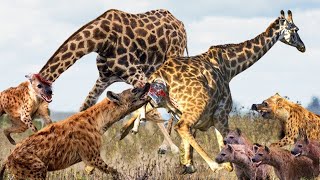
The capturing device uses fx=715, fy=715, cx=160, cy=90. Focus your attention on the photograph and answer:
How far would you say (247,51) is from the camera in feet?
37.2

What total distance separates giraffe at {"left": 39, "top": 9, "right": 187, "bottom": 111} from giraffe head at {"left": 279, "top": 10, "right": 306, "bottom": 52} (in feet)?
5.76

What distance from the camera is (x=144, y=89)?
25.3ft

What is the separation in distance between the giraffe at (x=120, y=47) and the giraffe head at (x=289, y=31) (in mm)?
1756

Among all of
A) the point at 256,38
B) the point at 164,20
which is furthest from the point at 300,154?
the point at 164,20

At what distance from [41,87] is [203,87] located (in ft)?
8.70

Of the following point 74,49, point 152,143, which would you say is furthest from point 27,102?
point 152,143

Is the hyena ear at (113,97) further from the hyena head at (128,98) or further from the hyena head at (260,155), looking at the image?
the hyena head at (260,155)

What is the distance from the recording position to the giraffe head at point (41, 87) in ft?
34.4

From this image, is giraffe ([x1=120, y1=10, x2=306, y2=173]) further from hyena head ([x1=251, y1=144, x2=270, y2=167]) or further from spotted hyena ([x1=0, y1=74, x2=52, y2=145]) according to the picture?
spotted hyena ([x1=0, y1=74, x2=52, y2=145])

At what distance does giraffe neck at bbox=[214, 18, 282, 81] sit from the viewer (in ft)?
35.7

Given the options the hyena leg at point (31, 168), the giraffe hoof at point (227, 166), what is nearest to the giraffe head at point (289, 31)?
the giraffe hoof at point (227, 166)

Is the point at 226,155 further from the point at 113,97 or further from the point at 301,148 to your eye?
the point at 113,97

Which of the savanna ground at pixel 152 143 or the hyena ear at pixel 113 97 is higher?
the hyena ear at pixel 113 97

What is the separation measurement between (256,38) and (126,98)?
15.8 feet
